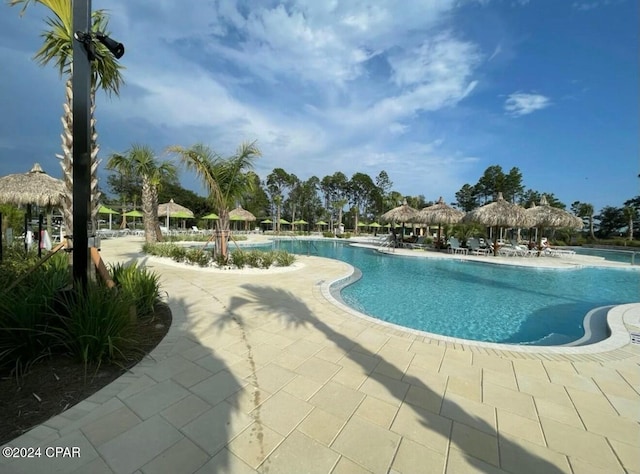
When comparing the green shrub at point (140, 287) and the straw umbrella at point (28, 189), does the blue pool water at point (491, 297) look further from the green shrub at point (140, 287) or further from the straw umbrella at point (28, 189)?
the straw umbrella at point (28, 189)

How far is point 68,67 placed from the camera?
478 cm

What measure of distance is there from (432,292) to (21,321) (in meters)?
8.10

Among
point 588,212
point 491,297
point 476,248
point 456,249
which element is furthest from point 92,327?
point 588,212

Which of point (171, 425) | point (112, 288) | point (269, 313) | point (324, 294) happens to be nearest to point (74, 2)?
point (112, 288)

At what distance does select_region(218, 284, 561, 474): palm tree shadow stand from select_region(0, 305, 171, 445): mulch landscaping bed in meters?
1.66

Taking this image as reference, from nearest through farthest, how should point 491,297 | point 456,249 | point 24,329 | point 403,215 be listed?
point 24,329 → point 491,297 → point 456,249 → point 403,215

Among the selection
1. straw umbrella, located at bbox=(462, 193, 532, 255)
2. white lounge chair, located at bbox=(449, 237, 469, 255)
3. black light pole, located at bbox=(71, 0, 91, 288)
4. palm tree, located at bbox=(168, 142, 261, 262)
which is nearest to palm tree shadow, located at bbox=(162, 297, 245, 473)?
black light pole, located at bbox=(71, 0, 91, 288)

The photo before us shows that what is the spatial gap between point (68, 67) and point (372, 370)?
7.01 metres

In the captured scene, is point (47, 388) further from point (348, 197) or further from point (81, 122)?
point (348, 197)

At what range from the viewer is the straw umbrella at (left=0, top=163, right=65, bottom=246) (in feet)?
34.1

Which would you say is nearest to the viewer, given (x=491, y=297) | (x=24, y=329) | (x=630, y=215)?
(x=24, y=329)

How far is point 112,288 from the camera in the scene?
3.28 meters

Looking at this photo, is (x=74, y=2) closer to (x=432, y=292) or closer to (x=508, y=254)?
(x=432, y=292)

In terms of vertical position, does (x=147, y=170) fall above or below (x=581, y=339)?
above
